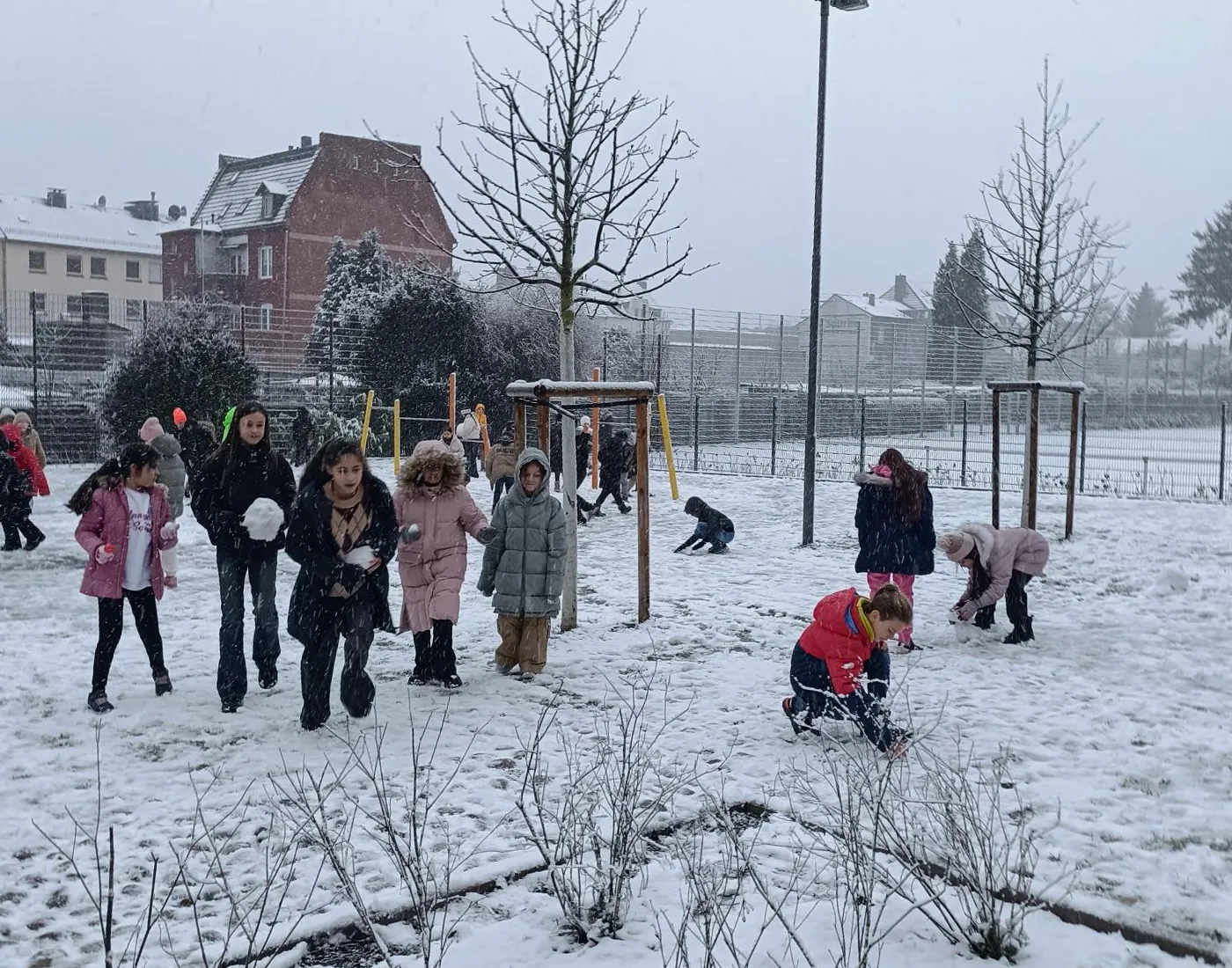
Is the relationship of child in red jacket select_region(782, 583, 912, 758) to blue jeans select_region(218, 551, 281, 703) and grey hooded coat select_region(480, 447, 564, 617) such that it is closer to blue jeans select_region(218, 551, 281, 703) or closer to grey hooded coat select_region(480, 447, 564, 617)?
grey hooded coat select_region(480, 447, 564, 617)

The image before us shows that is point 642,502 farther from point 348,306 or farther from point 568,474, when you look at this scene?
point 348,306

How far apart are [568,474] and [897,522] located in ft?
8.12

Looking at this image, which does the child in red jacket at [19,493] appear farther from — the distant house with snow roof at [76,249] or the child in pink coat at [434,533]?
the distant house with snow roof at [76,249]

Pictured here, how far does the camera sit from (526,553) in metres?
7.17

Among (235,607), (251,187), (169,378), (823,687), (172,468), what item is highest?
(251,187)

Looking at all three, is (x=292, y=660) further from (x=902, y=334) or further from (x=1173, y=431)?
(x=1173, y=431)

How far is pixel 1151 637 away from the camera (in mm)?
8734

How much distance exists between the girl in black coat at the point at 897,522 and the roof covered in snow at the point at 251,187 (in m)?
40.7

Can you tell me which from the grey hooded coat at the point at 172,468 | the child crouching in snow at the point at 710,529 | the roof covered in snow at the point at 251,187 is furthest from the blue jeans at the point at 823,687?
the roof covered in snow at the point at 251,187

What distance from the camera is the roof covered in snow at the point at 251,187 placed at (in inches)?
1812

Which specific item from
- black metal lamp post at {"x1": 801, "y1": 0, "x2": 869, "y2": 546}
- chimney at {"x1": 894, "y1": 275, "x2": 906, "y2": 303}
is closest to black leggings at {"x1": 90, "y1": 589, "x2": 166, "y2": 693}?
black metal lamp post at {"x1": 801, "y1": 0, "x2": 869, "y2": 546}

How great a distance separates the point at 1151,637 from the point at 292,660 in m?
6.36

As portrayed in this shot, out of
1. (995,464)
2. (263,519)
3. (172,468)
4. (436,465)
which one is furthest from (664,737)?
(172,468)

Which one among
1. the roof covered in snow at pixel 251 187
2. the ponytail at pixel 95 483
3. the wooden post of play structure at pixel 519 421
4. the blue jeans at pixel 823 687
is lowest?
Answer: the blue jeans at pixel 823 687
